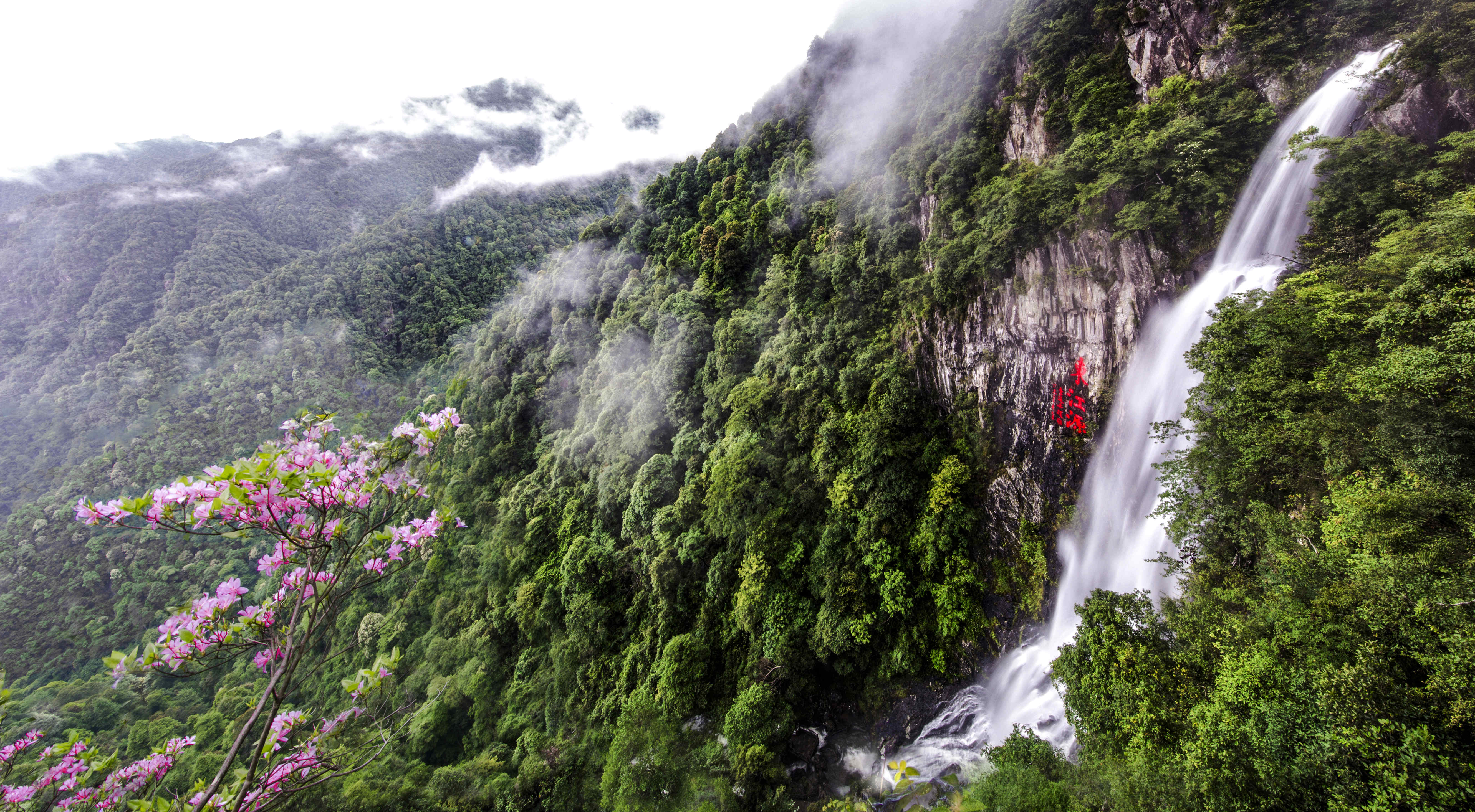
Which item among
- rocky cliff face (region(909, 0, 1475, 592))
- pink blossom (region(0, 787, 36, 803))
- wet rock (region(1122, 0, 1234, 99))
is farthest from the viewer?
wet rock (region(1122, 0, 1234, 99))

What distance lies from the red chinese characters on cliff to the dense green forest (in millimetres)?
2348

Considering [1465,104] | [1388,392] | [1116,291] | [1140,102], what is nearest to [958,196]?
[1140,102]

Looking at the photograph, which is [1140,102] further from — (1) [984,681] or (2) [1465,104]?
(1) [984,681]

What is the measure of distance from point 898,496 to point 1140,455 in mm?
7029

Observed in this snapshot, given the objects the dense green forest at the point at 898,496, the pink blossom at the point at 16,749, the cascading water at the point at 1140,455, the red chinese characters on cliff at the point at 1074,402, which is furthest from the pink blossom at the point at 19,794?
the red chinese characters on cliff at the point at 1074,402

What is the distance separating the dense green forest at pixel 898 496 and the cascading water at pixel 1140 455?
0.59 m

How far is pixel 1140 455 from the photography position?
1325cm

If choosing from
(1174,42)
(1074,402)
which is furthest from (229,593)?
(1174,42)

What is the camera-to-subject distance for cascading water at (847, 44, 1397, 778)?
1181cm

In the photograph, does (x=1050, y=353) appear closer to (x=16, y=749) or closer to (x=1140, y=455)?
(x=1140, y=455)

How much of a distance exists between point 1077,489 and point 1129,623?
4791 millimetres

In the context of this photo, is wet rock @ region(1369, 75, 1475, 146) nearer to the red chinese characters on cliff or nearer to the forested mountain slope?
the red chinese characters on cliff

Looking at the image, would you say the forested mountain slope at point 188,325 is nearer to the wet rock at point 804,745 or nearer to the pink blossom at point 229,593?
the wet rock at point 804,745

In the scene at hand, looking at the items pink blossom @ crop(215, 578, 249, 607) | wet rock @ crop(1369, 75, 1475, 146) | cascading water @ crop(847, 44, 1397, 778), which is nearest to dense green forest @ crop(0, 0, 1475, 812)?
wet rock @ crop(1369, 75, 1475, 146)
